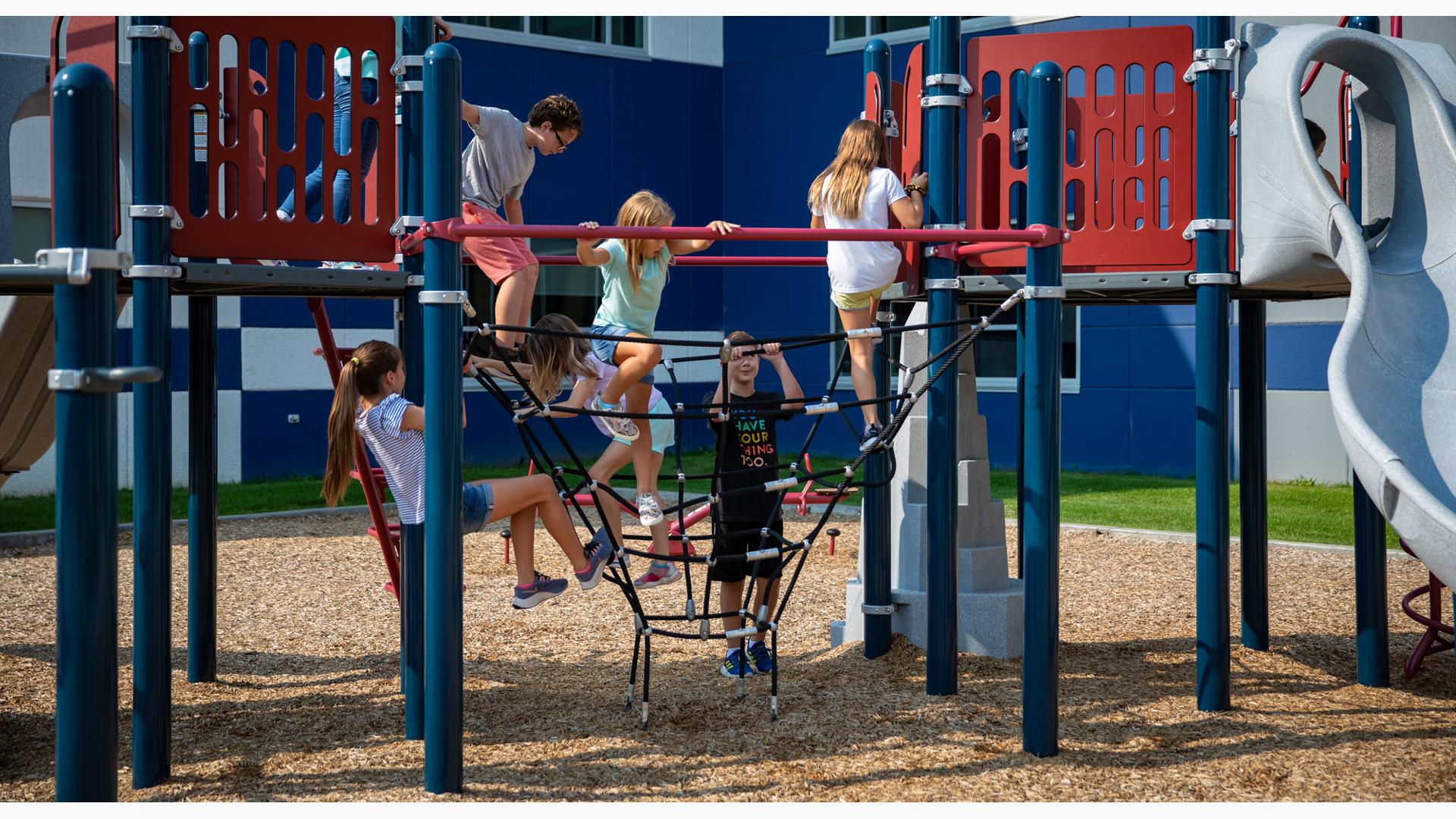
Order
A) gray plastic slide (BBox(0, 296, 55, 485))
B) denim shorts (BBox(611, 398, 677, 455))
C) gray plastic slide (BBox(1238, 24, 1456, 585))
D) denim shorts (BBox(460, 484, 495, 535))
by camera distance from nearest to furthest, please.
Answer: gray plastic slide (BBox(1238, 24, 1456, 585)) → denim shorts (BBox(460, 484, 495, 535)) → gray plastic slide (BBox(0, 296, 55, 485)) → denim shorts (BBox(611, 398, 677, 455))

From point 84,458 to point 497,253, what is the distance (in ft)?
7.54

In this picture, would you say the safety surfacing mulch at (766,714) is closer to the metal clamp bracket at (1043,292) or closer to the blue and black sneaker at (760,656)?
the blue and black sneaker at (760,656)

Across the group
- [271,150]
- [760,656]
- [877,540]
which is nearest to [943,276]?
[877,540]

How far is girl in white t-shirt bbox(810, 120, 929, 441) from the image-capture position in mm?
4883

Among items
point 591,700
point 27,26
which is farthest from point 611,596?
point 27,26

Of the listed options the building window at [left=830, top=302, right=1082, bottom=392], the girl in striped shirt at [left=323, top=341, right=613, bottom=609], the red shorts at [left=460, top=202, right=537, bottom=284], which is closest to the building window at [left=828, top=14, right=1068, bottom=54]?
the building window at [left=830, top=302, right=1082, bottom=392]

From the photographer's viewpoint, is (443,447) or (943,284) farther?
(943,284)

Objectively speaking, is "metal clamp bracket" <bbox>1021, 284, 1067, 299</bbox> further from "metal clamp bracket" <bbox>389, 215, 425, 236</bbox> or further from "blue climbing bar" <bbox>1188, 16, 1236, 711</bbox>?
"metal clamp bracket" <bbox>389, 215, 425, 236</bbox>

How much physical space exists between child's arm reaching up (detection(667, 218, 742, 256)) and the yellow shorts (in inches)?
20.2

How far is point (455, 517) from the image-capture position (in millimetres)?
3660

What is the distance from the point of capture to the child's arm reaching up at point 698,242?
3.86 m

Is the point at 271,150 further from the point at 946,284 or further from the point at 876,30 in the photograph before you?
the point at 876,30

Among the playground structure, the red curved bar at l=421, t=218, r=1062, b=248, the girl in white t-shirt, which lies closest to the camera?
the playground structure

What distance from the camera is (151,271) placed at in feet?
12.5
